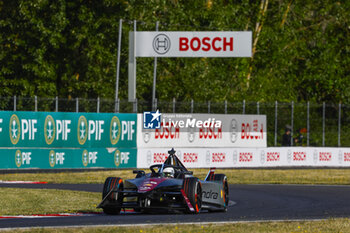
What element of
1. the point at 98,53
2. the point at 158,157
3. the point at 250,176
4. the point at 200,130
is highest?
the point at 98,53

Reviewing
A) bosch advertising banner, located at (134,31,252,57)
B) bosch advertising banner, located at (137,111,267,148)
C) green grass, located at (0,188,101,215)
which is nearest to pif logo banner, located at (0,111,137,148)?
bosch advertising banner, located at (137,111,267,148)

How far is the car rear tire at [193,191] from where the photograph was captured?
1452 cm

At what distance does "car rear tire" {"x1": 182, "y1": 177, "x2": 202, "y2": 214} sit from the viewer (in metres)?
14.5

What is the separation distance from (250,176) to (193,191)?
47.2 ft

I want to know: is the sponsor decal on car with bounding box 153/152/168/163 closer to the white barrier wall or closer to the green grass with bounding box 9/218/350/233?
the white barrier wall

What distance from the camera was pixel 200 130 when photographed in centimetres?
3167

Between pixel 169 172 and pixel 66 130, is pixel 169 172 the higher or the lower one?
the lower one

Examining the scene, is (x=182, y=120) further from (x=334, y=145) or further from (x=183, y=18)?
(x=183, y=18)

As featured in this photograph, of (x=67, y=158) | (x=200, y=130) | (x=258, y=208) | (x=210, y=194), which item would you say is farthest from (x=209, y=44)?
(x=210, y=194)

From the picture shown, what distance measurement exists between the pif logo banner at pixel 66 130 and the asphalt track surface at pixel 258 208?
13.2 feet

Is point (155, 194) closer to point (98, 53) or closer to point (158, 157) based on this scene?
point (158, 157)

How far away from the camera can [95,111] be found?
103ft

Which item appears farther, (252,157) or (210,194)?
(252,157)

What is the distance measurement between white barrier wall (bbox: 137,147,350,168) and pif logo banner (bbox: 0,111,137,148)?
1.07 meters
